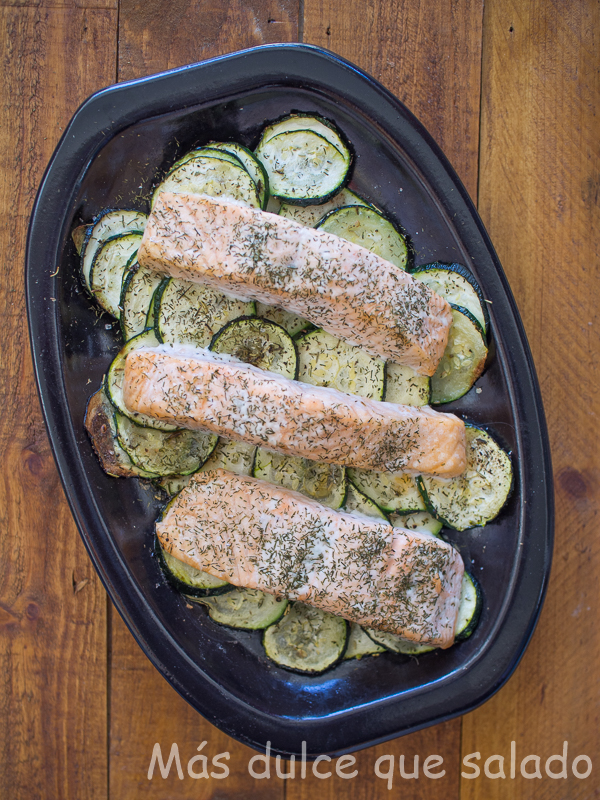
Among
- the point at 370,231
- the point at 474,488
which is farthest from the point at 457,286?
the point at 474,488

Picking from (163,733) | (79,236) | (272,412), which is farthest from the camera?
(163,733)

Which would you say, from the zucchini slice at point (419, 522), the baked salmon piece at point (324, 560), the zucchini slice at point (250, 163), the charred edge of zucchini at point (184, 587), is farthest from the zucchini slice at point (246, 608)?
the zucchini slice at point (250, 163)

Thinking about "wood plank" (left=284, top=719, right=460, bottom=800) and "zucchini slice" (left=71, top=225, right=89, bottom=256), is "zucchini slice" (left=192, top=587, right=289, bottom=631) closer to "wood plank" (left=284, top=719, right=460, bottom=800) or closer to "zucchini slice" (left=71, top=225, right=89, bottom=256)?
"wood plank" (left=284, top=719, right=460, bottom=800)

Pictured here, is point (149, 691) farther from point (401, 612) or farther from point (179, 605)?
point (401, 612)

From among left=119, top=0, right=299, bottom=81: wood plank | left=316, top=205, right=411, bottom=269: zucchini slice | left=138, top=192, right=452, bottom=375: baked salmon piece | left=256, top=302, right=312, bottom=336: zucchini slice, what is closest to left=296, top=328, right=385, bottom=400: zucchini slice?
left=256, top=302, right=312, bottom=336: zucchini slice

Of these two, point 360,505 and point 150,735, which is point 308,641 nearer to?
point 360,505
